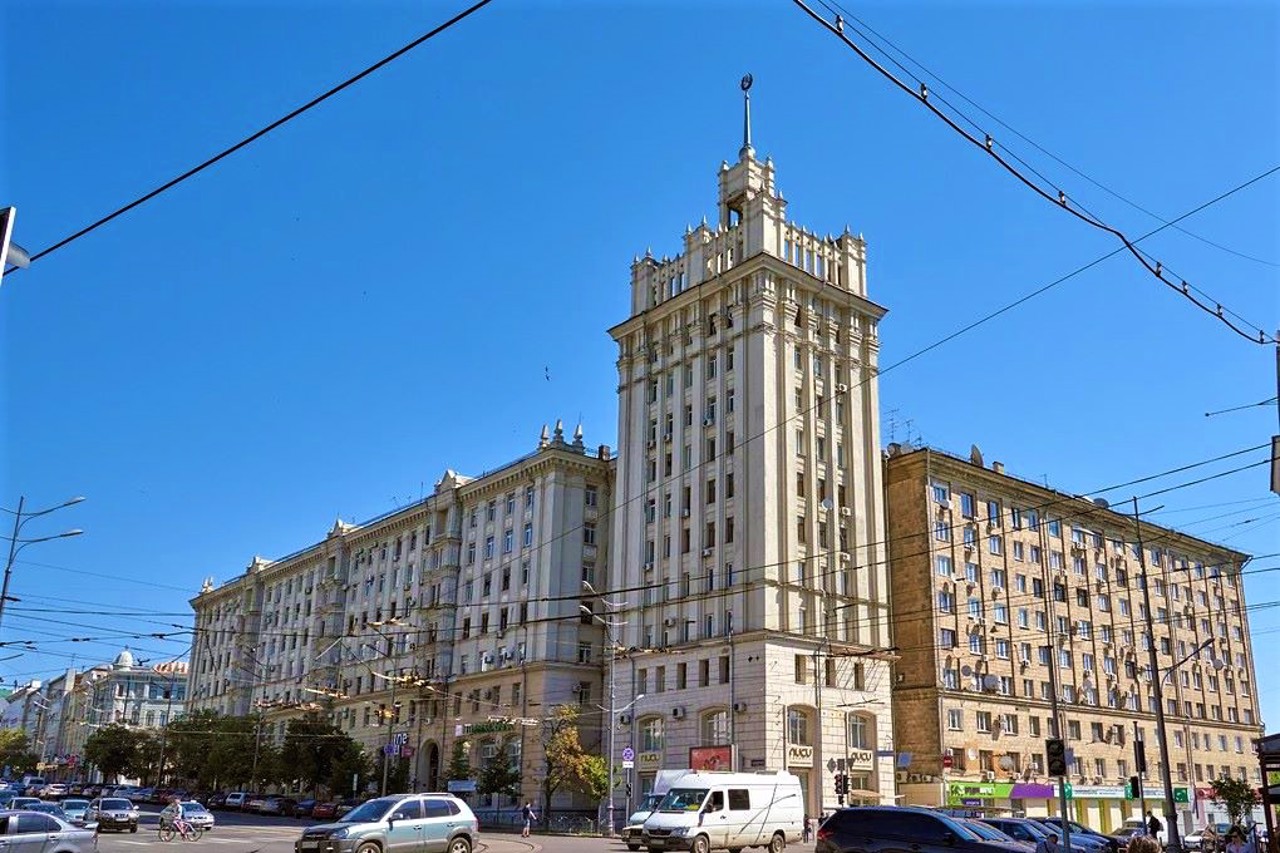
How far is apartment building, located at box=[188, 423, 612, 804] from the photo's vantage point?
215 ft

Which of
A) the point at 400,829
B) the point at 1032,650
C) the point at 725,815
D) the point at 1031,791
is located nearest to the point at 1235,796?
the point at 1031,791

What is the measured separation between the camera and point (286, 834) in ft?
138

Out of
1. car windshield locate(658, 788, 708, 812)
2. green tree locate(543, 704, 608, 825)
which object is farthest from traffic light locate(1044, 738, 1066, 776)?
green tree locate(543, 704, 608, 825)

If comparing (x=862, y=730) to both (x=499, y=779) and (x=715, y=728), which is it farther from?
(x=499, y=779)

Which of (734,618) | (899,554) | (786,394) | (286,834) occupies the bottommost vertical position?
(286,834)

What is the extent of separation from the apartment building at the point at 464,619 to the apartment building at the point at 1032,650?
64.4 feet

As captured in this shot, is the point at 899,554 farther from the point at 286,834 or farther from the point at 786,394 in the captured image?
the point at 286,834

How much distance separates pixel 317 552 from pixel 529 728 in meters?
40.0

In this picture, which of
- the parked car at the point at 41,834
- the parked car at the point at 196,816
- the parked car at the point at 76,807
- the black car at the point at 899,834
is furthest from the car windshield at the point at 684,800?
the parked car at the point at 76,807

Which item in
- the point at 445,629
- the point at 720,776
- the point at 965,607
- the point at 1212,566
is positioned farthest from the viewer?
the point at 1212,566

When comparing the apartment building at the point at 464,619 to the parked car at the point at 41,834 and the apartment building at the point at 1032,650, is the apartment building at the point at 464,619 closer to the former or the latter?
the apartment building at the point at 1032,650

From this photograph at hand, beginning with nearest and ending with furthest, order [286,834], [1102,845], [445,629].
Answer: [1102,845]
[286,834]
[445,629]

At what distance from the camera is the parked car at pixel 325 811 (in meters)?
60.7

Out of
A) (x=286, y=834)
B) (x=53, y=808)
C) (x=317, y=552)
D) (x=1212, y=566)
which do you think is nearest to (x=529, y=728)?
(x=286, y=834)
